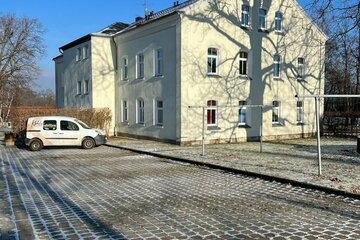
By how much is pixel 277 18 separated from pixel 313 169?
685 inches

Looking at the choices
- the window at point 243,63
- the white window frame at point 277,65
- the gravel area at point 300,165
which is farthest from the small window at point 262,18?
the gravel area at point 300,165

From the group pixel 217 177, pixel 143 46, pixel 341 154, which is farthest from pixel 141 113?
pixel 217 177

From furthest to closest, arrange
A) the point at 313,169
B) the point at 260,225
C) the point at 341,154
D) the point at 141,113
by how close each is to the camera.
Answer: the point at 141,113, the point at 341,154, the point at 313,169, the point at 260,225

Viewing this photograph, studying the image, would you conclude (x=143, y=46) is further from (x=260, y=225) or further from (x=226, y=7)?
(x=260, y=225)

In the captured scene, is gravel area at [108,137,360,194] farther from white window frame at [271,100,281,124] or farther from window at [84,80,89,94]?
window at [84,80,89,94]

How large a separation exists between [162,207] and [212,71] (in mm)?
16820

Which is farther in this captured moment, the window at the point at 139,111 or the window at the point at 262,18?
the window at the point at 139,111

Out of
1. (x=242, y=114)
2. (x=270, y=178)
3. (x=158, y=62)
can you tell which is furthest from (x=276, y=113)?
(x=270, y=178)

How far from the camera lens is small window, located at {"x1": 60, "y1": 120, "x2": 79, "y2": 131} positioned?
68.6 ft

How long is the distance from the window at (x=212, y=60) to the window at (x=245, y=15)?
308 centimetres

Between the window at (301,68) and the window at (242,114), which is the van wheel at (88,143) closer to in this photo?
the window at (242,114)

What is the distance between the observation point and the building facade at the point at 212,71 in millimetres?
22938

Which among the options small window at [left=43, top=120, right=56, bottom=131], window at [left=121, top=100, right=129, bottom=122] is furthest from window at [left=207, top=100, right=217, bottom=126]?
small window at [left=43, top=120, right=56, bottom=131]

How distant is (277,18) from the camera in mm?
27719
